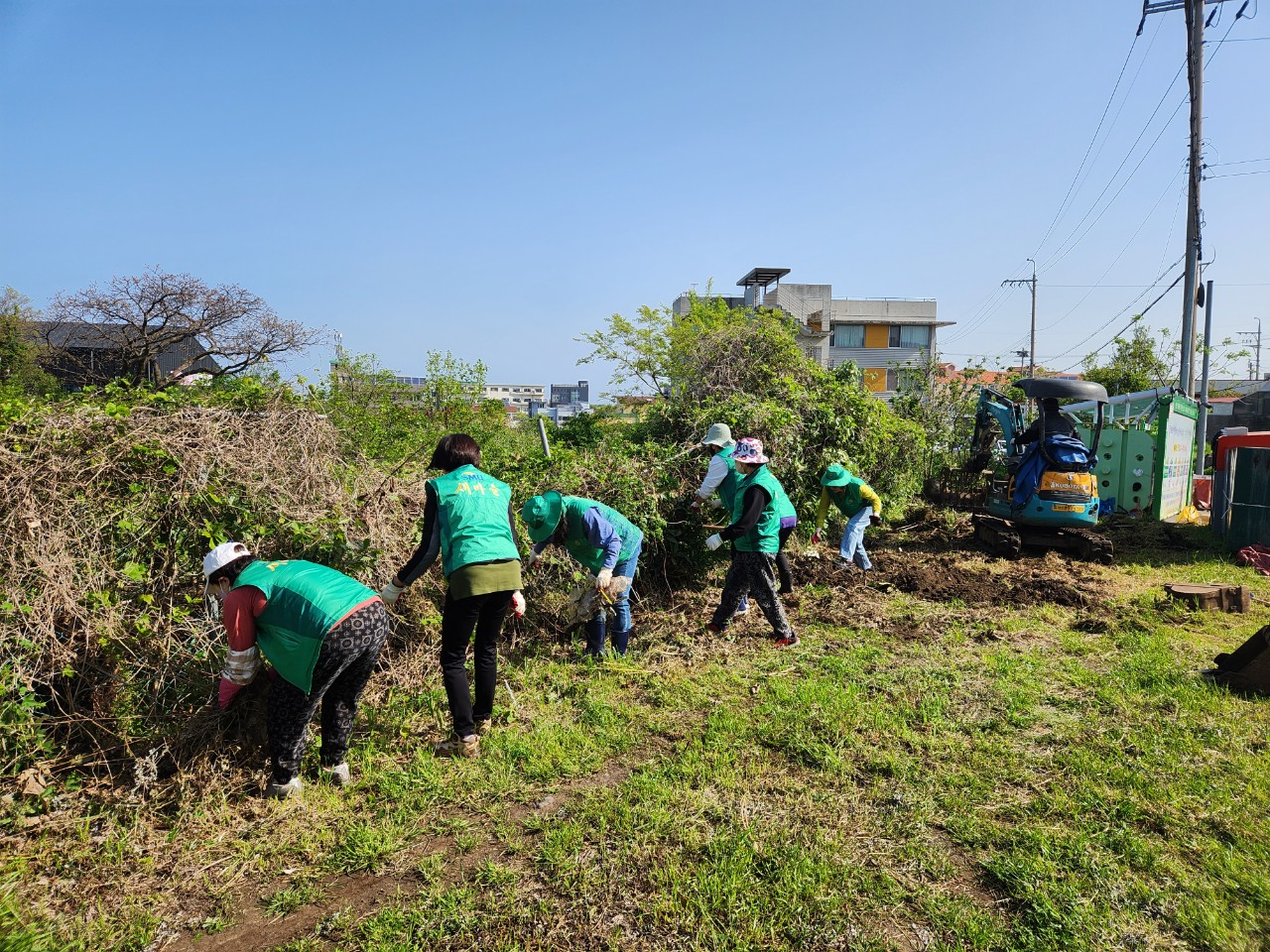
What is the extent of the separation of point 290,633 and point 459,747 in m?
1.20

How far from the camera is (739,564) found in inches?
214

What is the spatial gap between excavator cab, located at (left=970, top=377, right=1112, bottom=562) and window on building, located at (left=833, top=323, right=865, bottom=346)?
4121cm

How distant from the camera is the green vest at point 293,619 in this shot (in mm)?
3209

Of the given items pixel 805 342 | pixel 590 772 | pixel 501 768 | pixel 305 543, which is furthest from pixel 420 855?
pixel 805 342

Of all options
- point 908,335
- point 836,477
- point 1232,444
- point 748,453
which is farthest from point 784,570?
point 908,335

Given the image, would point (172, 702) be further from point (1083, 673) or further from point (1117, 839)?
point (1083, 673)

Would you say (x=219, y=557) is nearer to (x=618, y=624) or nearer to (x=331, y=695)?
(x=331, y=695)

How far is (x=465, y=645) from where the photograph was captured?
385 cm

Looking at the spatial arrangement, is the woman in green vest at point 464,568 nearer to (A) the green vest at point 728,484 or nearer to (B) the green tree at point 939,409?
(A) the green vest at point 728,484

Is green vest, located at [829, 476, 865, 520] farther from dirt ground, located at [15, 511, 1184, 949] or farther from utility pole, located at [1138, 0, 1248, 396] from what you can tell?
utility pole, located at [1138, 0, 1248, 396]

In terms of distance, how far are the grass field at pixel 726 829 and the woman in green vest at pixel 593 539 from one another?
0.41 m

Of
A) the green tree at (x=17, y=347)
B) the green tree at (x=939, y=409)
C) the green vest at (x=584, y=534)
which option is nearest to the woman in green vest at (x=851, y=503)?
the green vest at (x=584, y=534)

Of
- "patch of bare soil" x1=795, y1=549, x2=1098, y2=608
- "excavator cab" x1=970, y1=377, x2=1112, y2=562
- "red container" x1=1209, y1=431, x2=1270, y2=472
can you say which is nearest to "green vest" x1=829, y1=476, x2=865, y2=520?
"patch of bare soil" x1=795, y1=549, x2=1098, y2=608

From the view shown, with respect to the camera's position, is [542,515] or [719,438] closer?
[542,515]
